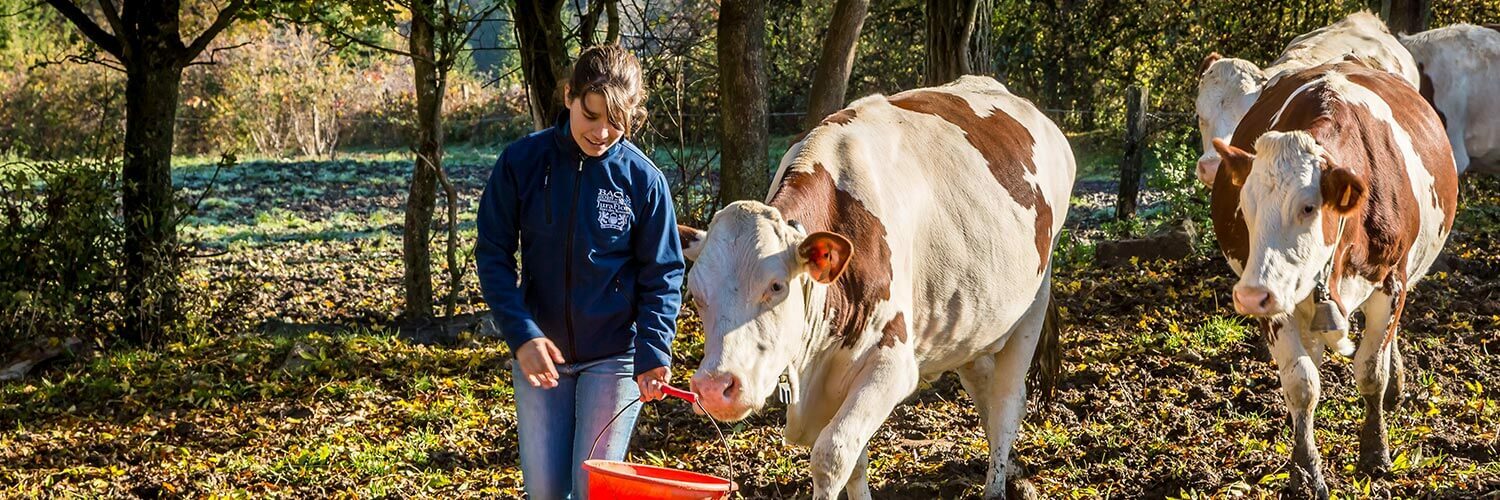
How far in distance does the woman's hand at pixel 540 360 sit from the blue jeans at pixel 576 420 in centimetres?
12

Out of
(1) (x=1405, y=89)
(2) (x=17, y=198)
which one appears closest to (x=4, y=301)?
(2) (x=17, y=198)

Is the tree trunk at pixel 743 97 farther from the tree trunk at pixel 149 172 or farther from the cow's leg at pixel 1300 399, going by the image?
the tree trunk at pixel 149 172

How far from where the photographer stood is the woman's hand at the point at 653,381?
129 inches

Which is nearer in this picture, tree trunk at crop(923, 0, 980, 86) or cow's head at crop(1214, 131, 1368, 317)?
cow's head at crop(1214, 131, 1368, 317)

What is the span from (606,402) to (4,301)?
Result: 18.5 feet

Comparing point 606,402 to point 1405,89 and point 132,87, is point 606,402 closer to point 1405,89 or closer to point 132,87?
point 1405,89

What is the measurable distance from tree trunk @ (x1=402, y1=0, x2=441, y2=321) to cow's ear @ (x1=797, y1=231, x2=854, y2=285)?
480 centimetres

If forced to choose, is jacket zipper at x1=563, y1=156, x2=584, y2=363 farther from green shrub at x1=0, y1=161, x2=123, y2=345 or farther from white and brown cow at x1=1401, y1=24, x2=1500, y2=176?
white and brown cow at x1=1401, y1=24, x2=1500, y2=176

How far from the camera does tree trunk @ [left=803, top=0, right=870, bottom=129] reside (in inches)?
283

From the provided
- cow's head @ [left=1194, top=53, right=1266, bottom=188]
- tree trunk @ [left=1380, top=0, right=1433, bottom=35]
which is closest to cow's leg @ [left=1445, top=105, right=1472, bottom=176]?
tree trunk @ [left=1380, top=0, right=1433, bottom=35]

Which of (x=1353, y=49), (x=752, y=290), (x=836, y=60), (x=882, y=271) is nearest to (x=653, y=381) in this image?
(x=752, y=290)

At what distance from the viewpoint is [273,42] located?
3000 centimetres

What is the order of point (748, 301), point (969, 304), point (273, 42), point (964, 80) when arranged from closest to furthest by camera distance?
point (748, 301) < point (969, 304) < point (964, 80) < point (273, 42)

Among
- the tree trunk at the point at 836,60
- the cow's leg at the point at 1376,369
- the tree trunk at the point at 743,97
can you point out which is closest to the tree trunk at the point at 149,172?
the tree trunk at the point at 743,97
